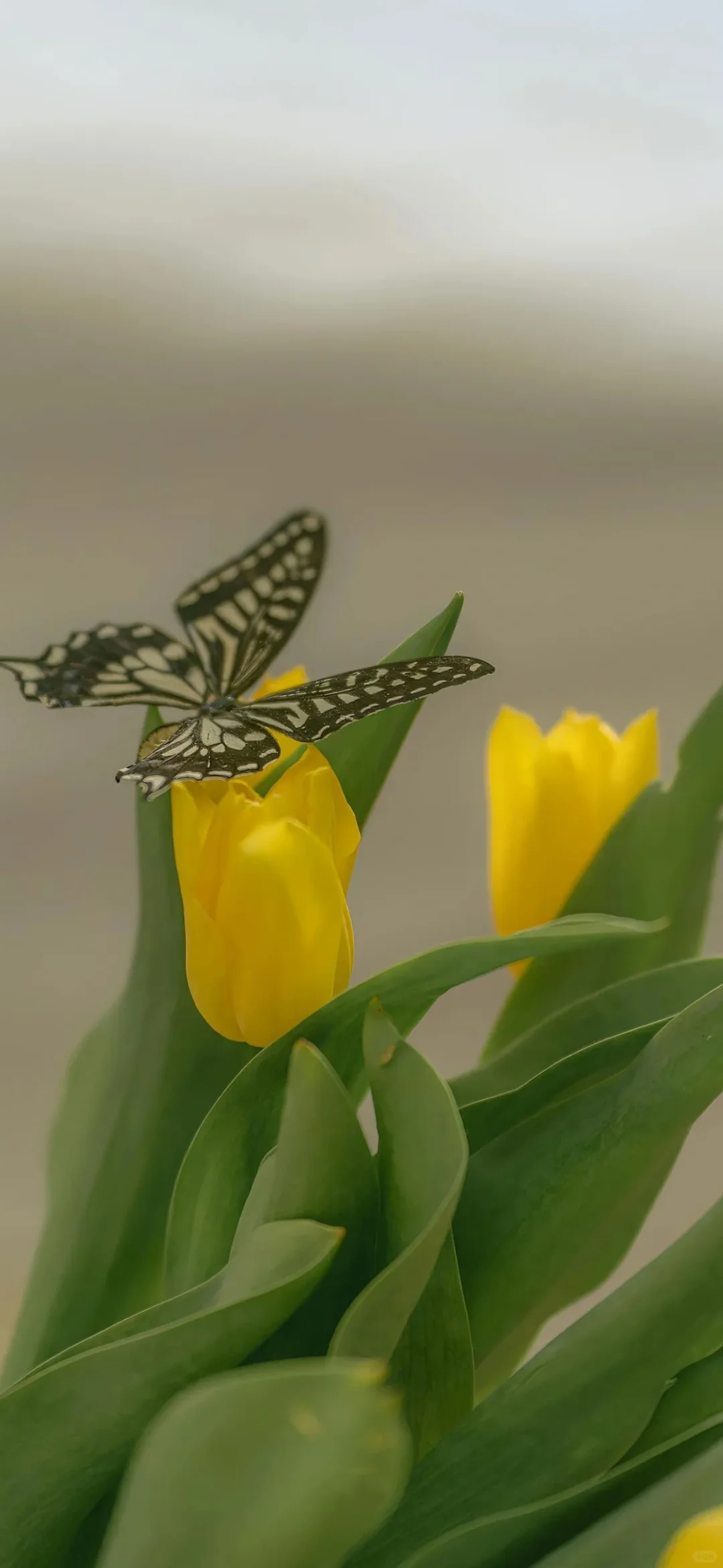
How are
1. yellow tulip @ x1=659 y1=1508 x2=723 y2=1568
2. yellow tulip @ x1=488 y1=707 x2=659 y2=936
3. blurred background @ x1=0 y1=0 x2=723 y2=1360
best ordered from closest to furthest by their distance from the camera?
yellow tulip @ x1=659 y1=1508 x2=723 y2=1568
yellow tulip @ x1=488 y1=707 x2=659 y2=936
blurred background @ x1=0 y1=0 x2=723 y2=1360

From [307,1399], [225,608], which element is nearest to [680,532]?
[225,608]

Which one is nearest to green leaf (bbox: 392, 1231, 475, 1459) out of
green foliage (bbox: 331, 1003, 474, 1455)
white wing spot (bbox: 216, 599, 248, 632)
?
green foliage (bbox: 331, 1003, 474, 1455)

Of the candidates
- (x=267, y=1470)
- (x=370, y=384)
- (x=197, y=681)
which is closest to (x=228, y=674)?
(x=197, y=681)

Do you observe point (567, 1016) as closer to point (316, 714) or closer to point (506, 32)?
point (316, 714)

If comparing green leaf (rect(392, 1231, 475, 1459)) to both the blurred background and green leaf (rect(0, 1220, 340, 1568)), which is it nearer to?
green leaf (rect(0, 1220, 340, 1568))

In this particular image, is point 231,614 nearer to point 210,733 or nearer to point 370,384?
point 210,733
